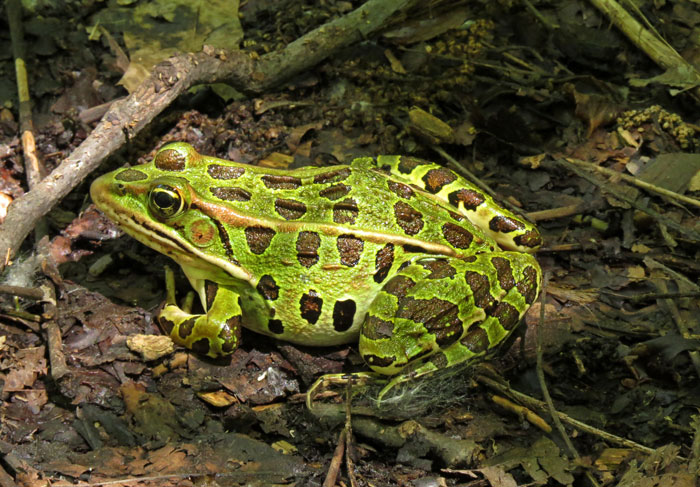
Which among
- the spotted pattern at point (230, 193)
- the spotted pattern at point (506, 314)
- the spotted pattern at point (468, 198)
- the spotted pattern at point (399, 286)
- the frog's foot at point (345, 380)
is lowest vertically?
the frog's foot at point (345, 380)

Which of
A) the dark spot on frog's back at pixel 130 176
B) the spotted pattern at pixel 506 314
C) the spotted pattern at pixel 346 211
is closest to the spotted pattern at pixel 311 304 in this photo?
the spotted pattern at pixel 346 211

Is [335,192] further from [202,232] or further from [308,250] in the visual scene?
[202,232]

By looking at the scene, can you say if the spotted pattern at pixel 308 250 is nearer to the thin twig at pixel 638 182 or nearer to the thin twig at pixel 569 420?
the thin twig at pixel 569 420

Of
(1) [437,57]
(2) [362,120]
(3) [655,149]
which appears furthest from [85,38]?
(3) [655,149]

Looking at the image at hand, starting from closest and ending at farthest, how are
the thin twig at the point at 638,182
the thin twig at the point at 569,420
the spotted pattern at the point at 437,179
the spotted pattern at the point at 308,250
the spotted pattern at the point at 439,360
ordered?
1. the thin twig at the point at 569,420
2. the spotted pattern at the point at 439,360
3. the spotted pattern at the point at 308,250
4. the spotted pattern at the point at 437,179
5. the thin twig at the point at 638,182

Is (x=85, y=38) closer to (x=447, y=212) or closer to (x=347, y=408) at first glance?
(x=447, y=212)

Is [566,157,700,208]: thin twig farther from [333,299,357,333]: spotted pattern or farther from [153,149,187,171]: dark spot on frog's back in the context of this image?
[153,149,187,171]: dark spot on frog's back

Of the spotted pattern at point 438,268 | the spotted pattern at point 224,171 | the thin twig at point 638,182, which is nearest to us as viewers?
the spotted pattern at point 438,268
